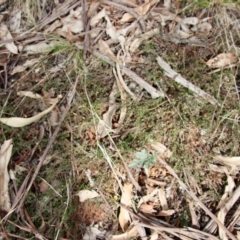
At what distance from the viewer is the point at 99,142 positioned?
1.88 meters

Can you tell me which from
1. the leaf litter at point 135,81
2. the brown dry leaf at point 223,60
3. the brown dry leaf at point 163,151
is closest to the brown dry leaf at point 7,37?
the leaf litter at point 135,81

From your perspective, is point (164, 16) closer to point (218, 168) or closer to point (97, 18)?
point (97, 18)

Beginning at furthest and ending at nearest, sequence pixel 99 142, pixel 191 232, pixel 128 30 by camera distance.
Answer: pixel 128 30, pixel 99 142, pixel 191 232

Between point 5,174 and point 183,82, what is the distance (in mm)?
905

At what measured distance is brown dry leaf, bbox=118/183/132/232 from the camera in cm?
181

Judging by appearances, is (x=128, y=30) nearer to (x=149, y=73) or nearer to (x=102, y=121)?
(x=149, y=73)

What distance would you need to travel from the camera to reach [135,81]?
1946mm

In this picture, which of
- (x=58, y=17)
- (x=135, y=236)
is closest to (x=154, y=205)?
(x=135, y=236)

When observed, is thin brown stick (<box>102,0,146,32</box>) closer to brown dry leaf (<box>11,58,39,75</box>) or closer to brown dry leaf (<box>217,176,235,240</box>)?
brown dry leaf (<box>11,58,39,75</box>)

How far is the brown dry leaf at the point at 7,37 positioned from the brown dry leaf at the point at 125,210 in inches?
33.4

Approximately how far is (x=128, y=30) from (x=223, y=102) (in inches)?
22.2

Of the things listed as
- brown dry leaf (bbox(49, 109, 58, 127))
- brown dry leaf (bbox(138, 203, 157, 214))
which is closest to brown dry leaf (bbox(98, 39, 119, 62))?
brown dry leaf (bbox(49, 109, 58, 127))

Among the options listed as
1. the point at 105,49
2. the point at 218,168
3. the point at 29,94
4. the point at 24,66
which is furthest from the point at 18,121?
the point at 218,168

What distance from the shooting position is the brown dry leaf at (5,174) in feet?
6.05
